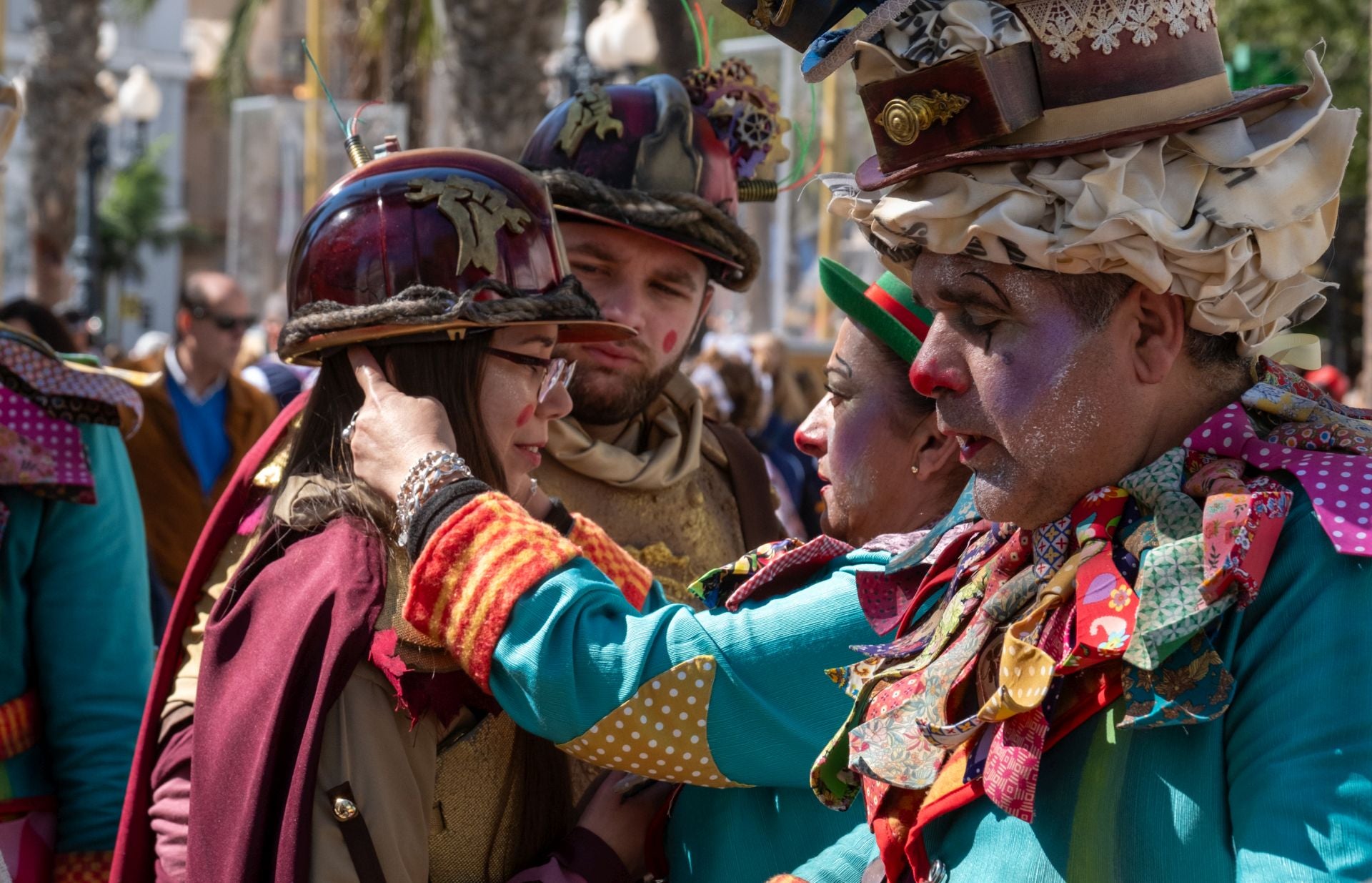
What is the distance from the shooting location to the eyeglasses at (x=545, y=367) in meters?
2.51

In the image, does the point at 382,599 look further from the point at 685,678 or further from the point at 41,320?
the point at 41,320

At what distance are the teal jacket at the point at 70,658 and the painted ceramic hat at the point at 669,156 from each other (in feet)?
3.74

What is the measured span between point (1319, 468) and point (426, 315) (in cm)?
138

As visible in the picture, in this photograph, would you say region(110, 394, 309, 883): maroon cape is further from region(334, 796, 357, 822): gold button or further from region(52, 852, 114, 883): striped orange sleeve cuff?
region(334, 796, 357, 822): gold button

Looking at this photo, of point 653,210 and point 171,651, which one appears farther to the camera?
point 653,210

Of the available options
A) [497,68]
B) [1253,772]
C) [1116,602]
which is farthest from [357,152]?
[497,68]

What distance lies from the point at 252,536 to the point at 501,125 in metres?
6.99

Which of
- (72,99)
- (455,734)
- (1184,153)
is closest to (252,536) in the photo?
(455,734)

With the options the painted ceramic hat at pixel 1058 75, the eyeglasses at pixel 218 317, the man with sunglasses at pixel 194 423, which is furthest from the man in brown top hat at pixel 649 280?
the eyeglasses at pixel 218 317

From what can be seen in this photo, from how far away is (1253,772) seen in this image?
4.78 ft

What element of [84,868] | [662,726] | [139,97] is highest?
[662,726]

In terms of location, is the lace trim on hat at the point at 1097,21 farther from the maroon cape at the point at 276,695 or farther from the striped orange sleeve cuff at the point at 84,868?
the striped orange sleeve cuff at the point at 84,868

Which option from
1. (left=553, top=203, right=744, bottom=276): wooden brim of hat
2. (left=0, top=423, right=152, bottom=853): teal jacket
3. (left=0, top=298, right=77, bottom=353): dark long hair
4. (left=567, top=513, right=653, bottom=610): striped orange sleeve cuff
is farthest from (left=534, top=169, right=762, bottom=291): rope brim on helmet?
(left=0, top=298, right=77, bottom=353): dark long hair

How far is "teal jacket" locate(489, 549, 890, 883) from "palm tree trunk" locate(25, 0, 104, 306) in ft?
46.9
